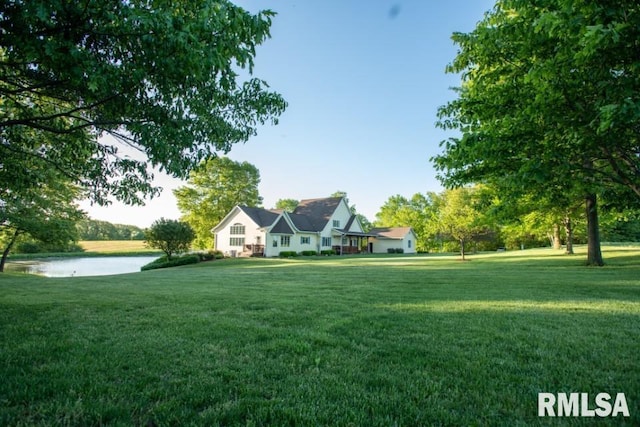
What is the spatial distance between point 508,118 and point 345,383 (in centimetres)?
625

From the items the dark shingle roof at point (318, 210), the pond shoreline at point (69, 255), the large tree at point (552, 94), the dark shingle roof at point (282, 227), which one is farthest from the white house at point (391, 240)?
the large tree at point (552, 94)

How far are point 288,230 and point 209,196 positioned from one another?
13.0 meters

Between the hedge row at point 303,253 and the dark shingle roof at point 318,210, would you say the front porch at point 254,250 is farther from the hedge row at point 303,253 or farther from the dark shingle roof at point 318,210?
the dark shingle roof at point 318,210

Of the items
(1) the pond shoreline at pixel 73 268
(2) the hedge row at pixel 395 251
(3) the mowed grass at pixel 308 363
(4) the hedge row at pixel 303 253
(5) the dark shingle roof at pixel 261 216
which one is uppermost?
(5) the dark shingle roof at pixel 261 216

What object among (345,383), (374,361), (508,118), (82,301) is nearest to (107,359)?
(345,383)

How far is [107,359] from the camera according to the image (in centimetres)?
369

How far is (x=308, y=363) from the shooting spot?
362 centimetres

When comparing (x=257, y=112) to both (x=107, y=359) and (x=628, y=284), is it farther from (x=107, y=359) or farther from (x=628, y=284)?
(x=628, y=284)

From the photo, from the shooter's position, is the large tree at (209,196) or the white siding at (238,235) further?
the large tree at (209,196)

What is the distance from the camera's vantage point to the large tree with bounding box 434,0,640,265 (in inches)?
178

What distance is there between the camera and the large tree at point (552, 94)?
4523 millimetres

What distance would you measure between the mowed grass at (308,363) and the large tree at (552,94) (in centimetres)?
292

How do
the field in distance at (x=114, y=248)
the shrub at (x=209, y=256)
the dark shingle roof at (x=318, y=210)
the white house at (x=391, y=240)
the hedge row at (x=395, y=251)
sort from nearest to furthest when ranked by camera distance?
the shrub at (x=209, y=256)
the dark shingle roof at (x=318, y=210)
the hedge row at (x=395, y=251)
the white house at (x=391, y=240)
the field in distance at (x=114, y=248)

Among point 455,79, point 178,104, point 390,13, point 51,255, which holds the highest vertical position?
point 455,79
